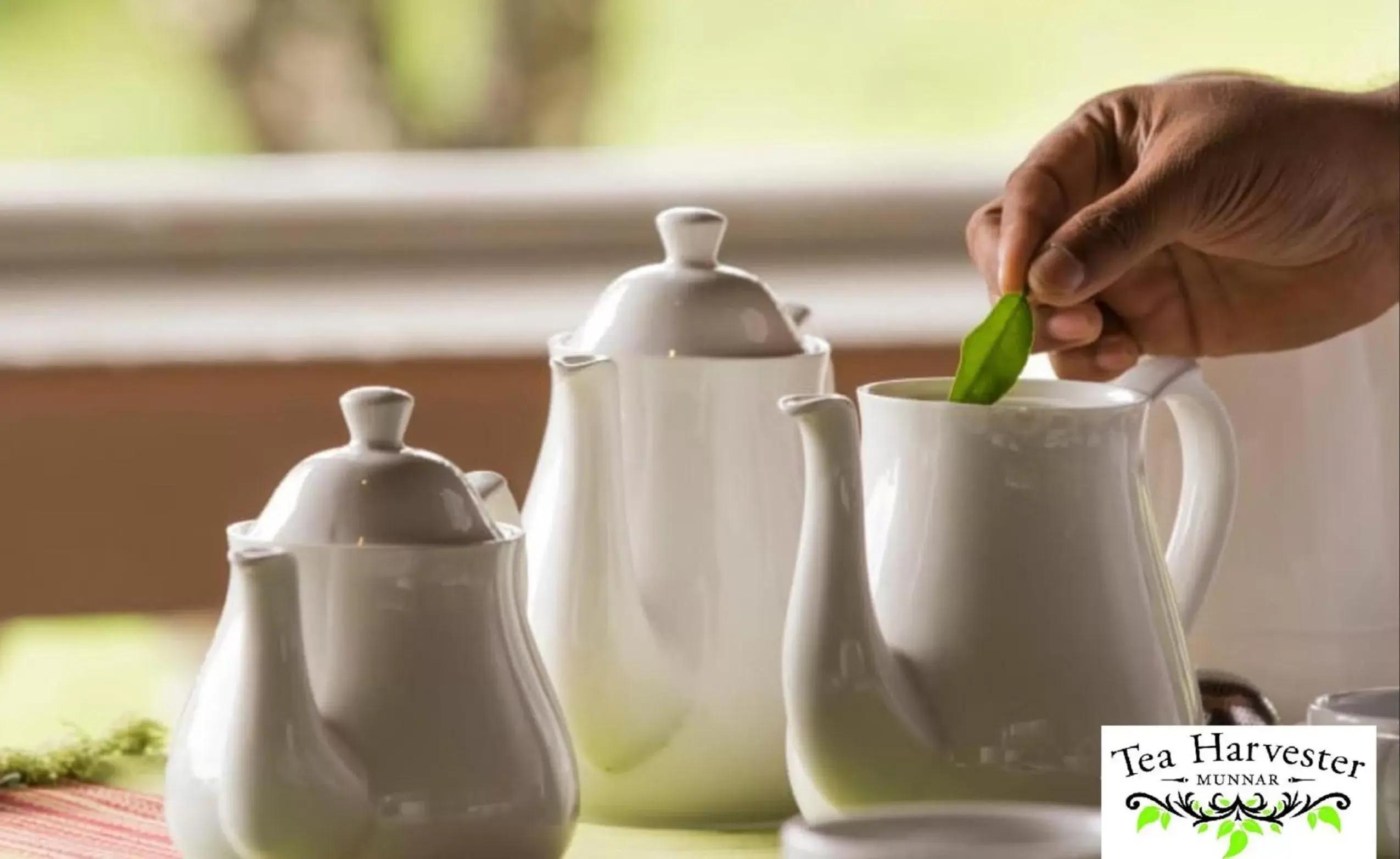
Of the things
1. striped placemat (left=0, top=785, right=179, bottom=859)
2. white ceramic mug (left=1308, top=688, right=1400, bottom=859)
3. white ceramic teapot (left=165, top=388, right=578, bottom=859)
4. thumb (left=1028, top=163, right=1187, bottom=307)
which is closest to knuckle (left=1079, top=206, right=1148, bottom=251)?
thumb (left=1028, top=163, right=1187, bottom=307)

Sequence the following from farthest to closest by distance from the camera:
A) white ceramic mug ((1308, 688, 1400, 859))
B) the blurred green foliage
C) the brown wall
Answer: the blurred green foliage, the brown wall, white ceramic mug ((1308, 688, 1400, 859))

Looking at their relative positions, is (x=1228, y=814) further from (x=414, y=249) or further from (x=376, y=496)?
(x=414, y=249)

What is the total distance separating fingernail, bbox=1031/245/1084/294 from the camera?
0.83 meters

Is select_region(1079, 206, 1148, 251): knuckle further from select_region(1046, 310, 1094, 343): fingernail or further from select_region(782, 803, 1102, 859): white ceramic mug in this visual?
select_region(782, 803, 1102, 859): white ceramic mug

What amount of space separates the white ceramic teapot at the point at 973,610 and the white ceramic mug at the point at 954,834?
35 mm

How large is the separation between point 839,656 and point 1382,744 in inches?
7.5

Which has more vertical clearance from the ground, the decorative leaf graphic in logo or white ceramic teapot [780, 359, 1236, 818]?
white ceramic teapot [780, 359, 1236, 818]

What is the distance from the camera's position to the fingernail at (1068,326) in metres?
1.05

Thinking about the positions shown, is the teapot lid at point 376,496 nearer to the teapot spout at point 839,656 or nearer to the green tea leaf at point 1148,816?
the teapot spout at point 839,656

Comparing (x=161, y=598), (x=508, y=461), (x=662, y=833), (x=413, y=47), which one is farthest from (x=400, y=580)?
(x=413, y=47)

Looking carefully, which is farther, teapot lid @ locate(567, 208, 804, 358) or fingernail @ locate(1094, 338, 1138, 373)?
fingernail @ locate(1094, 338, 1138, 373)

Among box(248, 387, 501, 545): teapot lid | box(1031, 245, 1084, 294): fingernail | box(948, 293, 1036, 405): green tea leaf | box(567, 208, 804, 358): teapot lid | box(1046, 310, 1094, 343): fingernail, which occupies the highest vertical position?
box(1046, 310, 1094, 343): fingernail

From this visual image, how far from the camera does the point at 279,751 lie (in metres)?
0.58

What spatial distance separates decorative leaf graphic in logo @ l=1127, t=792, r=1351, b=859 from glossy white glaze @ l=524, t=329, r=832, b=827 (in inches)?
6.9
